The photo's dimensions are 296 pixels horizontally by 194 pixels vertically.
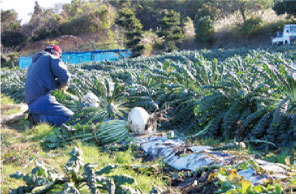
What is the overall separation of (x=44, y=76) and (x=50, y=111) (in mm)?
744

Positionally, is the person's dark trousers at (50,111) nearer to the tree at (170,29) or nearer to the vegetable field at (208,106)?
the vegetable field at (208,106)

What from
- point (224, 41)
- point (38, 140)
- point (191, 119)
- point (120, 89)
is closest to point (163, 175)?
point (191, 119)

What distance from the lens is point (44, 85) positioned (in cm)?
564

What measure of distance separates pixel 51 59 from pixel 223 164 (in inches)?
161

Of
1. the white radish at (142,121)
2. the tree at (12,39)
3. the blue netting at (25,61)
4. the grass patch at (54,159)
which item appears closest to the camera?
the grass patch at (54,159)

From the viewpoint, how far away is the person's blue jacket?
222 inches

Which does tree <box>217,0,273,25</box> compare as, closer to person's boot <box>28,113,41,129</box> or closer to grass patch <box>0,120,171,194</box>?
person's boot <box>28,113,41,129</box>

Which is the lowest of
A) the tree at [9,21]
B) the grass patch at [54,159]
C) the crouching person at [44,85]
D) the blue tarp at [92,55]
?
the grass patch at [54,159]

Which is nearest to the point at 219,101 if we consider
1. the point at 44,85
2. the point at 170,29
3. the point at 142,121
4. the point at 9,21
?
the point at 142,121

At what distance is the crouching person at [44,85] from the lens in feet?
17.5

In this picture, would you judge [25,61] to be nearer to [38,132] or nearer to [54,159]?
[38,132]

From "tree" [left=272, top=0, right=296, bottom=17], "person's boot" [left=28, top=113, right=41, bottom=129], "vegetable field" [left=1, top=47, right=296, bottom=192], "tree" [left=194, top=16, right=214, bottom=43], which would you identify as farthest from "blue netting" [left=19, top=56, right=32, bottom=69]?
"vegetable field" [left=1, top=47, right=296, bottom=192]

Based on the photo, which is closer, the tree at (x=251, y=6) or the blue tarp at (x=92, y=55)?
the tree at (x=251, y=6)

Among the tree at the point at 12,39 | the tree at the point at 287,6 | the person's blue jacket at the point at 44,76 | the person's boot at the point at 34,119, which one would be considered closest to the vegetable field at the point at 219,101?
the person's blue jacket at the point at 44,76
